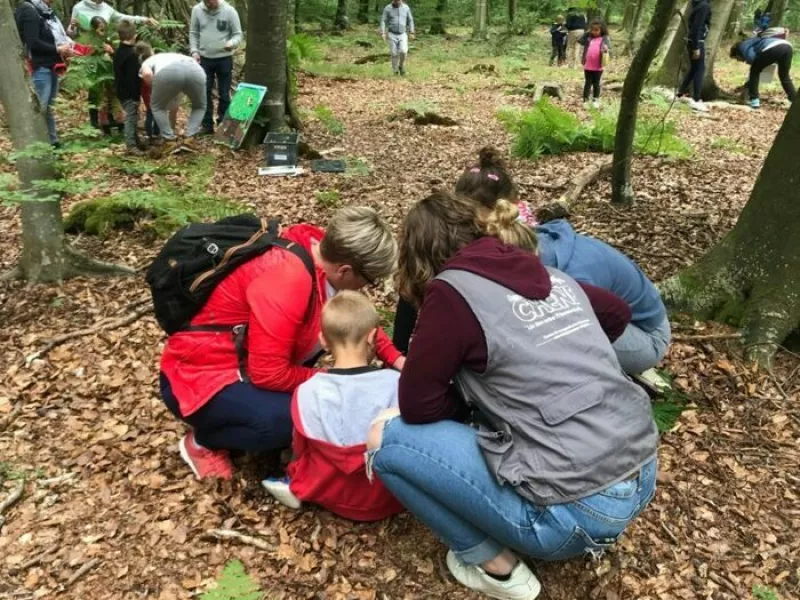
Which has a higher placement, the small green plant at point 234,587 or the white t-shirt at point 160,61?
the white t-shirt at point 160,61

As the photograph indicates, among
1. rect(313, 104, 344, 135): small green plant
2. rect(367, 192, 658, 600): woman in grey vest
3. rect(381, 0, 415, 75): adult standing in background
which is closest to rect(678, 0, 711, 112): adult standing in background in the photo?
rect(313, 104, 344, 135): small green plant

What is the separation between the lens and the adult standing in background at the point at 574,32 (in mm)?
18109

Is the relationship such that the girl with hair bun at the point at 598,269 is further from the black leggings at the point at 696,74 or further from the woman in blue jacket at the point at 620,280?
the black leggings at the point at 696,74

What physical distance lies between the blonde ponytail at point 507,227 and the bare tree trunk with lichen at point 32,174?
3.03 metres

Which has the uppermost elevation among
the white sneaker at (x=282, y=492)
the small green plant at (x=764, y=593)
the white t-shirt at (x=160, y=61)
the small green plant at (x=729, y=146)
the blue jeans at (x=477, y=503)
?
the white t-shirt at (x=160, y=61)

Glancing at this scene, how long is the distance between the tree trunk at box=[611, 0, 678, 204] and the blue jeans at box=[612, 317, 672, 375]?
8.57ft

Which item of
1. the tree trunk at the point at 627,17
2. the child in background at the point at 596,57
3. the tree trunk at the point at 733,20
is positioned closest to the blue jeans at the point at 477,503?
the child in background at the point at 596,57

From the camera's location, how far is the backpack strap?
8.63ft

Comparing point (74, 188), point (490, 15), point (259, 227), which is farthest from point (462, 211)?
point (490, 15)

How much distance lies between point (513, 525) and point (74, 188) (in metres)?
3.47

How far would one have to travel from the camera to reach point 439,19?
26672mm

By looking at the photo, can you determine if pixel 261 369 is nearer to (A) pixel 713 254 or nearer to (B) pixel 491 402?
(B) pixel 491 402

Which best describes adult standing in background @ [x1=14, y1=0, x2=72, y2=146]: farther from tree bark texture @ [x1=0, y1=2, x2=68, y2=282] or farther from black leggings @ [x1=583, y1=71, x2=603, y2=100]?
black leggings @ [x1=583, y1=71, x2=603, y2=100]

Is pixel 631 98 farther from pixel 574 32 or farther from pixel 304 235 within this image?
pixel 574 32
